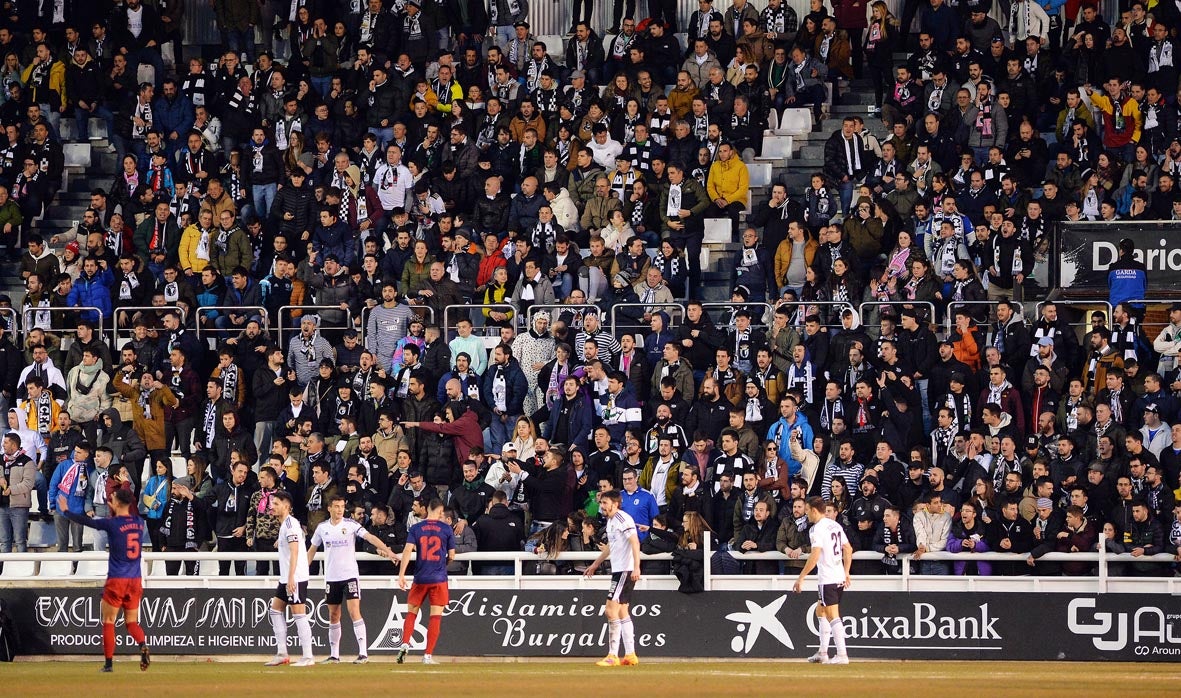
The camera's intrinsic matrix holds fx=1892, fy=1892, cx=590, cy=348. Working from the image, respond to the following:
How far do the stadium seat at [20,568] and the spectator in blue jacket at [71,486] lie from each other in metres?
0.62

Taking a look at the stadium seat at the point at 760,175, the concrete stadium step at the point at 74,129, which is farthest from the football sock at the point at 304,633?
the concrete stadium step at the point at 74,129

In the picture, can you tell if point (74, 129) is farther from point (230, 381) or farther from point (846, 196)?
point (846, 196)

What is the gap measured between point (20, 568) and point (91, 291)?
4812 millimetres

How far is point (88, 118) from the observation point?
31781mm

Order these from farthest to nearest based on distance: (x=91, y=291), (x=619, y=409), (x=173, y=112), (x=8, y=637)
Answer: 1. (x=173, y=112)
2. (x=91, y=291)
3. (x=619, y=409)
4. (x=8, y=637)

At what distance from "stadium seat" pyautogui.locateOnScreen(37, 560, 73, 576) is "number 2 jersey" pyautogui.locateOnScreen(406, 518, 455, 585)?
6446 mm

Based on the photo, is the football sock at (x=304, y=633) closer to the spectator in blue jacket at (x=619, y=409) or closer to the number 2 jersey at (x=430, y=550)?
the number 2 jersey at (x=430, y=550)

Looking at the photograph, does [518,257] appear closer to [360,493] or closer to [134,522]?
[360,493]

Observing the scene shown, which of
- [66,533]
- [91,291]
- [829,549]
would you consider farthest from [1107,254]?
[91,291]

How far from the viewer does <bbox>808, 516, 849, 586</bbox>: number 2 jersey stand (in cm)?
2025

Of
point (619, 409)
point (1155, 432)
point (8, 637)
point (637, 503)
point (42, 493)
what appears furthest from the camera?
point (42, 493)

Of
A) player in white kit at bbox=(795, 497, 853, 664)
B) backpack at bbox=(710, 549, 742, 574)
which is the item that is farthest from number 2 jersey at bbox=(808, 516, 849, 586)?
backpack at bbox=(710, 549, 742, 574)

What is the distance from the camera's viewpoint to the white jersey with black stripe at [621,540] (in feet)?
64.9

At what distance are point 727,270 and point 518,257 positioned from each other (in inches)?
128
